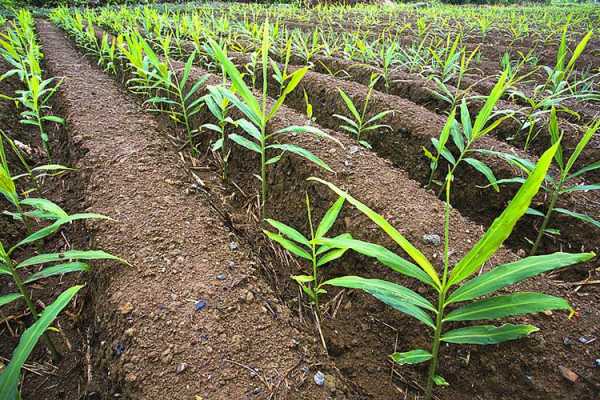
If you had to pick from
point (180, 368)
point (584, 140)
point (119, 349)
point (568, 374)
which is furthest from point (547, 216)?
point (119, 349)

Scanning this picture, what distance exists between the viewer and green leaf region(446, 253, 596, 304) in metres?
0.60

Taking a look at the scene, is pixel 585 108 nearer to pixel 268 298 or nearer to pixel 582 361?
pixel 582 361

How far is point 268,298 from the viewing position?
110 cm

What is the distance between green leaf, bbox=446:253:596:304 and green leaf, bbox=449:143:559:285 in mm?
72

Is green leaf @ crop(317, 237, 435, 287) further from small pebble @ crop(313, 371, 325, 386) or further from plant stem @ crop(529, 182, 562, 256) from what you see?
plant stem @ crop(529, 182, 562, 256)

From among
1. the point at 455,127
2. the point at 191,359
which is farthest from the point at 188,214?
the point at 455,127

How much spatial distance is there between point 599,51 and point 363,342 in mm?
5275

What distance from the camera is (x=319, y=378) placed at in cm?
90

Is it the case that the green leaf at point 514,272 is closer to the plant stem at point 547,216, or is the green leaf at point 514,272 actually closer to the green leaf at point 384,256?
the green leaf at point 384,256

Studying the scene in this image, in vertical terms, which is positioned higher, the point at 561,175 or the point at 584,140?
the point at 584,140

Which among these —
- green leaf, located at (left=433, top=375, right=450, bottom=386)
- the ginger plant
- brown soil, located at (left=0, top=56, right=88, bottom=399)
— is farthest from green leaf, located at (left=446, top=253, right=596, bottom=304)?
brown soil, located at (left=0, top=56, right=88, bottom=399)

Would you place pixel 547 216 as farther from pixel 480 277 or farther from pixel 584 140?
pixel 480 277

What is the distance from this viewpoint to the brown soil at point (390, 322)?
2.86 ft

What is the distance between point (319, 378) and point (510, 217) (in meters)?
0.65
